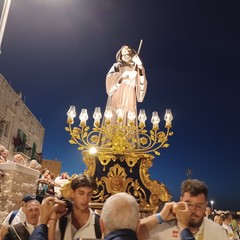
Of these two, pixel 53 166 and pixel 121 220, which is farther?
pixel 53 166

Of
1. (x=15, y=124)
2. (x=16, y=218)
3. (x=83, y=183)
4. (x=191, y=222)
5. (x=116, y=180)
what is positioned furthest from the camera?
(x=15, y=124)

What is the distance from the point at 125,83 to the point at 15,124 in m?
15.6

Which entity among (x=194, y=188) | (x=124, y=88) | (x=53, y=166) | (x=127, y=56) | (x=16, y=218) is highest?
(x=53, y=166)

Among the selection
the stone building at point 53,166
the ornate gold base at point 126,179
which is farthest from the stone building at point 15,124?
the ornate gold base at point 126,179

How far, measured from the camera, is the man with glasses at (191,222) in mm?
2277

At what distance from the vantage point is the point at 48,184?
27.5ft

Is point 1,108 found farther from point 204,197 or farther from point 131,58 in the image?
point 204,197

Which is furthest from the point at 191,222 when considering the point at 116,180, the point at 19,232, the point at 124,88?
the point at 124,88

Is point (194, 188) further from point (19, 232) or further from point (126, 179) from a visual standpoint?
point (126, 179)

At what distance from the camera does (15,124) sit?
68.8 ft

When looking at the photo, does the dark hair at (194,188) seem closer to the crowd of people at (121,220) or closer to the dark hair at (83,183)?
the crowd of people at (121,220)

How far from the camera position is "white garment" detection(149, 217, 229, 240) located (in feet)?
7.56

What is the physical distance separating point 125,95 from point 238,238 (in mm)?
5729

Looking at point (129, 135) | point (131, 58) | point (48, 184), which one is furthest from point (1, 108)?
point (129, 135)
